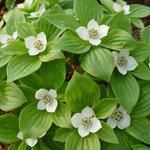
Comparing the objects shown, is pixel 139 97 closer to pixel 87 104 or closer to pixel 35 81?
pixel 87 104

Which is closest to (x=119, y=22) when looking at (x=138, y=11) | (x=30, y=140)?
(x=138, y=11)

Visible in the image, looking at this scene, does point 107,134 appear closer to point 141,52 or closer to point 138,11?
point 141,52

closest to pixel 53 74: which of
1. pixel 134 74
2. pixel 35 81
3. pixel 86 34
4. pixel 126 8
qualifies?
pixel 35 81

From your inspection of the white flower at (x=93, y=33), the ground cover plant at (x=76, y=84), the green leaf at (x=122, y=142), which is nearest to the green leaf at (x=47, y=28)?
the ground cover plant at (x=76, y=84)

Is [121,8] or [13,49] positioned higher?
[13,49]

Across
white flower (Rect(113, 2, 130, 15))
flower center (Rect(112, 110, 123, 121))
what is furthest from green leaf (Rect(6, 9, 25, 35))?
flower center (Rect(112, 110, 123, 121))

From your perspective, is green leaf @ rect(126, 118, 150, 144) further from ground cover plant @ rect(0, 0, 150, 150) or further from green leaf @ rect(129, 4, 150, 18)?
green leaf @ rect(129, 4, 150, 18)

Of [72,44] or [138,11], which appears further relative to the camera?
[138,11]

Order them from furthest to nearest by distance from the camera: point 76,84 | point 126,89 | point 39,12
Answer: point 39,12
point 126,89
point 76,84
